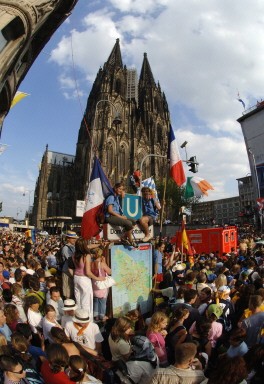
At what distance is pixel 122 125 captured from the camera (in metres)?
67.1

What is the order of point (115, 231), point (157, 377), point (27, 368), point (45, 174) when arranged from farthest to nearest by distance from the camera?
point (45, 174)
point (115, 231)
point (27, 368)
point (157, 377)

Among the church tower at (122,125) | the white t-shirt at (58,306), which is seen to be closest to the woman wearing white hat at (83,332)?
the white t-shirt at (58,306)

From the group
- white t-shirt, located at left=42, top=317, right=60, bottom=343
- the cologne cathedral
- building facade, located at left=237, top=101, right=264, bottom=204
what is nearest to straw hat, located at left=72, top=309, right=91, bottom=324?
white t-shirt, located at left=42, top=317, right=60, bottom=343

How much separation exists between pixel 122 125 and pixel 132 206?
62.0m

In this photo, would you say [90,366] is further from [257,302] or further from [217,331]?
[257,302]

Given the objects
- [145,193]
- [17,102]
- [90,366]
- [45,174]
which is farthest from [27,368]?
[45,174]

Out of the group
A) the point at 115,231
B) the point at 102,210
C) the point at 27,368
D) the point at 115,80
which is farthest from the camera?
the point at 115,80

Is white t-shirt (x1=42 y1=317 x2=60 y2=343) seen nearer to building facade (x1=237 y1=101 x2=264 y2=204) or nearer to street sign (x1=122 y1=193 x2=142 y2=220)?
street sign (x1=122 y1=193 x2=142 y2=220)

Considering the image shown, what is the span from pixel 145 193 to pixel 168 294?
2.10 metres

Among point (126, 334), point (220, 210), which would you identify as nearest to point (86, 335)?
A: point (126, 334)

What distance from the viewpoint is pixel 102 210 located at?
21.1 ft

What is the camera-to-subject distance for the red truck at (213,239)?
14312mm

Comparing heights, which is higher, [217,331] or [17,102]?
[17,102]

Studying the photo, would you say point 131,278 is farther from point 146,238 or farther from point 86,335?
point 86,335
